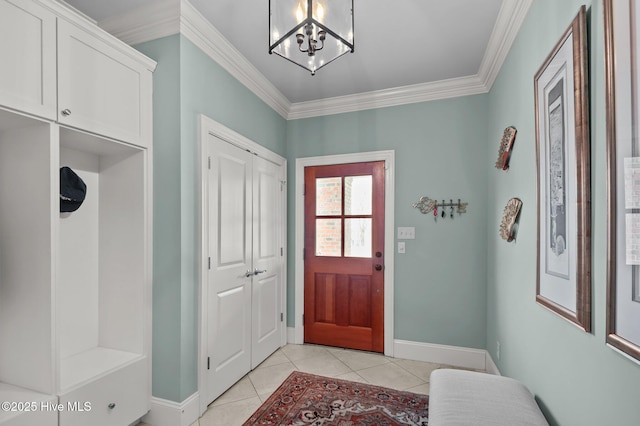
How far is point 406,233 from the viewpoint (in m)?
3.16

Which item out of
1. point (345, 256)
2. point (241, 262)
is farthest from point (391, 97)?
point (241, 262)

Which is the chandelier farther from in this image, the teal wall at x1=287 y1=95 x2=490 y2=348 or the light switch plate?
the light switch plate

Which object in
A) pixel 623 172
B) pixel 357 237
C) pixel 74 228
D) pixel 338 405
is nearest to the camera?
pixel 623 172

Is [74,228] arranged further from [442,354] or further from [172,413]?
[442,354]

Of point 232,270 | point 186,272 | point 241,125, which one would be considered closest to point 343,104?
point 241,125

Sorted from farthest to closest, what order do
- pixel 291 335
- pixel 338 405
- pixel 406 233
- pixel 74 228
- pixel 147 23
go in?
pixel 291 335, pixel 406 233, pixel 338 405, pixel 147 23, pixel 74 228

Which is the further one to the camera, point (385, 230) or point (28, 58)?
point (385, 230)

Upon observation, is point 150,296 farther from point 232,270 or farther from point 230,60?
point 230,60

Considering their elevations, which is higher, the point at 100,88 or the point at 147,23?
the point at 147,23

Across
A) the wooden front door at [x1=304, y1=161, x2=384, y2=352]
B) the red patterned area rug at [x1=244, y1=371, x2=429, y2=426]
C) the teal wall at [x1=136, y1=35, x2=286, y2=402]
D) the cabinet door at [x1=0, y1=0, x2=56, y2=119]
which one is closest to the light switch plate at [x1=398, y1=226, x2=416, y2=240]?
the wooden front door at [x1=304, y1=161, x2=384, y2=352]

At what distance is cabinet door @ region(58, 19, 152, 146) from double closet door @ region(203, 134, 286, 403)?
17.9 inches

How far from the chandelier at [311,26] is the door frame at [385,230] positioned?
1.78 meters

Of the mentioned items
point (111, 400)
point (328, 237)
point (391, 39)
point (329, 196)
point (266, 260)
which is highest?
point (391, 39)

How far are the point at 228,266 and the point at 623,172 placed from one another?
7.59 ft
